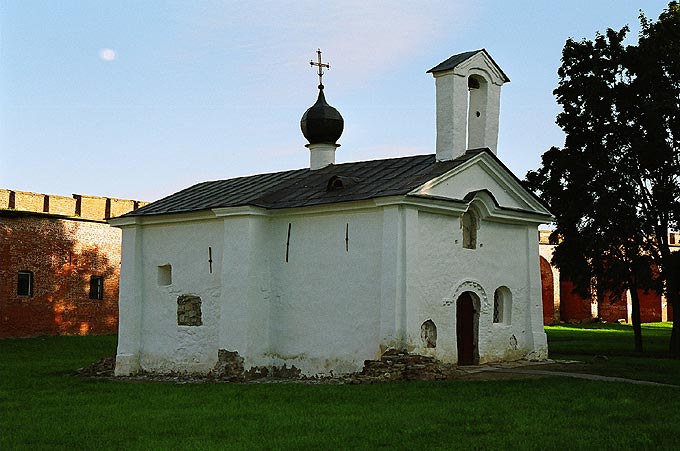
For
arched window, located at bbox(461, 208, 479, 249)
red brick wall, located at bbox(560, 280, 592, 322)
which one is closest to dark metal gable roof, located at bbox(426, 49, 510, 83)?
arched window, located at bbox(461, 208, 479, 249)

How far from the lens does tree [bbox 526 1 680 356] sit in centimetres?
2195

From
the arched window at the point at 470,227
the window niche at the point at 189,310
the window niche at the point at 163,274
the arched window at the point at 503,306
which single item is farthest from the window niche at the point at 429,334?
the window niche at the point at 163,274

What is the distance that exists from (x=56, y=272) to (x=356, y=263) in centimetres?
1757

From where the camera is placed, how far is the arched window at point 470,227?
691 inches

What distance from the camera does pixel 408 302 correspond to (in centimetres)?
1575

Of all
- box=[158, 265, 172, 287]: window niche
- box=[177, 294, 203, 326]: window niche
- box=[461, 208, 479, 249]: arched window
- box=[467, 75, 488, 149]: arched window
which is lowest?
box=[177, 294, 203, 326]: window niche

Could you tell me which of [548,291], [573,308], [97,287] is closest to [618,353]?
[97,287]

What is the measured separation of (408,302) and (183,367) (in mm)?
5548

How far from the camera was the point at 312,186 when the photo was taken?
732 inches

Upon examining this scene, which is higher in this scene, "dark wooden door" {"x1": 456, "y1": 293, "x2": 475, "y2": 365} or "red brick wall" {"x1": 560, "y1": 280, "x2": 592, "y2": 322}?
"red brick wall" {"x1": 560, "y1": 280, "x2": 592, "y2": 322}

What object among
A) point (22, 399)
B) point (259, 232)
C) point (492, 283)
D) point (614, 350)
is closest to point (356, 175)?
point (259, 232)

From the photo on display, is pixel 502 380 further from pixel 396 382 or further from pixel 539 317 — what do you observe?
pixel 539 317

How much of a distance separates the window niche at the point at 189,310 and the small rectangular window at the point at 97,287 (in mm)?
14292

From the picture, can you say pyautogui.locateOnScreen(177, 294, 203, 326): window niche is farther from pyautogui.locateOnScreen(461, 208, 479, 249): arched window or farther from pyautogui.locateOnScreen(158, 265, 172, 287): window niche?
pyautogui.locateOnScreen(461, 208, 479, 249): arched window
